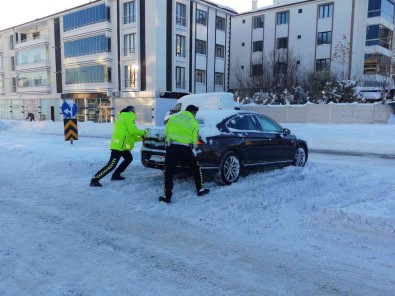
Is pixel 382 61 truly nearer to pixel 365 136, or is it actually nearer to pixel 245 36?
pixel 245 36

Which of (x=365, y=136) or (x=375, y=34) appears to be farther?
(x=375, y=34)

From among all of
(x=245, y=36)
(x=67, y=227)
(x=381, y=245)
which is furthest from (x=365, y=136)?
(x=245, y=36)

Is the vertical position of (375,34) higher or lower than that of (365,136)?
higher

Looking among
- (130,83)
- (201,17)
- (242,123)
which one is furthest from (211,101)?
(201,17)

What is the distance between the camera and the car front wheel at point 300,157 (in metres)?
9.11

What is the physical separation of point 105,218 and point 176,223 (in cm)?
108

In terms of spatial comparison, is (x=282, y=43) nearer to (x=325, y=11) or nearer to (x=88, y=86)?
(x=325, y=11)

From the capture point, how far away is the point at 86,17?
37312 mm

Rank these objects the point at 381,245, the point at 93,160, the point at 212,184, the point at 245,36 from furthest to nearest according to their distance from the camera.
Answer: the point at 245,36
the point at 93,160
the point at 212,184
the point at 381,245

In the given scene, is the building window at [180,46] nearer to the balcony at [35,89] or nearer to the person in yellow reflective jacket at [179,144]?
the balcony at [35,89]

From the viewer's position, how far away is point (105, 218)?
17.7ft

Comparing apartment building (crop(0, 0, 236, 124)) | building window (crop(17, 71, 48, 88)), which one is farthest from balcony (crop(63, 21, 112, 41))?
building window (crop(17, 71, 48, 88))

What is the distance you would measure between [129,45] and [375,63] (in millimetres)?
24745

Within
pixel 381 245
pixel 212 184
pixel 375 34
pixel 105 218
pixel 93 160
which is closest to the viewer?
pixel 381 245
